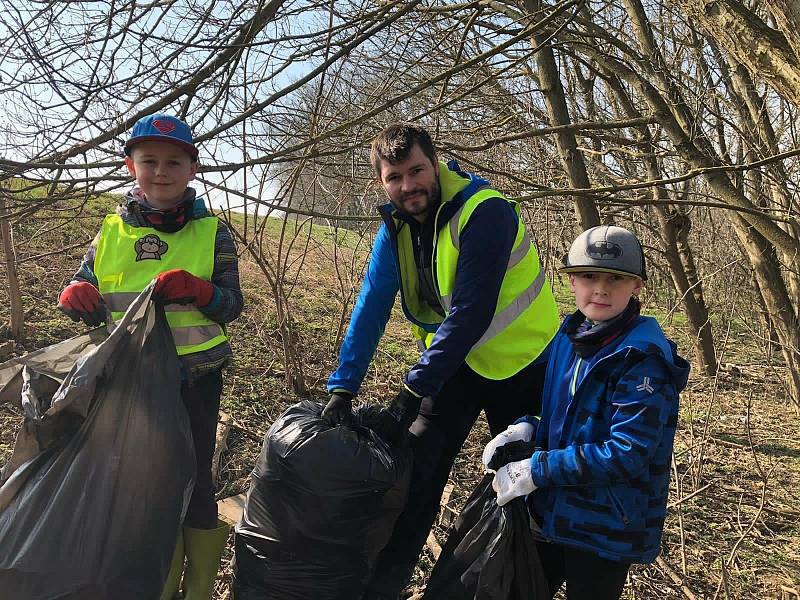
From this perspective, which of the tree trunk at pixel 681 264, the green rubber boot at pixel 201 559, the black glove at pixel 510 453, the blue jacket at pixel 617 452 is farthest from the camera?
the tree trunk at pixel 681 264

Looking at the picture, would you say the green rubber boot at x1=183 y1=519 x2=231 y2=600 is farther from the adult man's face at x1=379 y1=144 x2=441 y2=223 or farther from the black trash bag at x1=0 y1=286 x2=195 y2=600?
the adult man's face at x1=379 y1=144 x2=441 y2=223

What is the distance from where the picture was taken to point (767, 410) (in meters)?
4.80

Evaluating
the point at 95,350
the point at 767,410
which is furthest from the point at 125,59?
the point at 767,410

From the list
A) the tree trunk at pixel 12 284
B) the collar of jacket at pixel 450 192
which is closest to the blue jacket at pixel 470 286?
the collar of jacket at pixel 450 192

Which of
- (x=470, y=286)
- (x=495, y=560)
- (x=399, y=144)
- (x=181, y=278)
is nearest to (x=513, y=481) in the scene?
(x=495, y=560)

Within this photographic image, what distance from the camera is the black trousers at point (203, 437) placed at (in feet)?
6.24

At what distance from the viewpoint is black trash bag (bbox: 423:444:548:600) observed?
59.8 inches

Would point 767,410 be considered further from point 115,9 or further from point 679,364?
point 115,9

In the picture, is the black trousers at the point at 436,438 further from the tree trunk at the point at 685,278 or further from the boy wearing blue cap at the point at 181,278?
the tree trunk at the point at 685,278

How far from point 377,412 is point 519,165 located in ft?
13.4

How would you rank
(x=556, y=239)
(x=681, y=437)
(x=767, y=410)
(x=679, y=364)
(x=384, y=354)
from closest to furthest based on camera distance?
(x=679, y=364), (x=681, y=437), (x=767, y=410), (x=384, y=354), (x=556, y=239)

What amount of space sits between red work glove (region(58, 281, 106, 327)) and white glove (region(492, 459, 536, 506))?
1.24 metres

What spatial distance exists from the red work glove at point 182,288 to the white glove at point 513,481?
96cm

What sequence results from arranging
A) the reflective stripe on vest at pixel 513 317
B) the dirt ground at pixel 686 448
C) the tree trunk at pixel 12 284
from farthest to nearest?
the tree trunk at pixel 12 284, the dirt ground at pixel 686 448, the reflective stripe on vest at pixel 513 317
